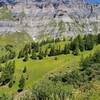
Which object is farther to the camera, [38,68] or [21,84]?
[38,68]

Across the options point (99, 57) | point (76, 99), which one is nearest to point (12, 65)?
point (99, 57)

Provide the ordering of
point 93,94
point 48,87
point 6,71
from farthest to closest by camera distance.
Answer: point 6,71 → point 48,87 → point 93,94

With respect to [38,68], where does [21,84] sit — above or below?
above

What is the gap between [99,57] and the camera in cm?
14962

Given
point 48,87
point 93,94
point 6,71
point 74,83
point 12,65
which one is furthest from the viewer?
point 12,65

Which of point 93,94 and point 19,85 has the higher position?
point 93,94

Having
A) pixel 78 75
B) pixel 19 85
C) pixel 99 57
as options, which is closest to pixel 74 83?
pixel 78 75

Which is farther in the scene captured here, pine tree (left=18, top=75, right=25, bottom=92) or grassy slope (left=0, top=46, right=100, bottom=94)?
grassy slope (left=0, top=46, right=100, bottom=94)

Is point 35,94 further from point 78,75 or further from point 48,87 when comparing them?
point 78,75

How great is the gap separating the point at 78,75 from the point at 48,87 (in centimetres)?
1927

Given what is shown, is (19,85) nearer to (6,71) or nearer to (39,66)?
(6,71)

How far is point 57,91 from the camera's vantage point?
112 meters

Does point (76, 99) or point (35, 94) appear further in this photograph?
point (35, 94)

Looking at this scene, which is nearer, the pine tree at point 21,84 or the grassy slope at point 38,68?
the pine tree at point 21,84
